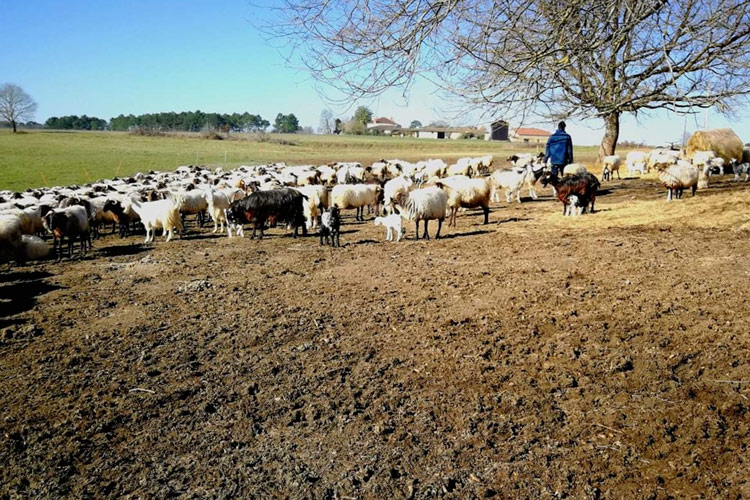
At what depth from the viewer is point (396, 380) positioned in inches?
210

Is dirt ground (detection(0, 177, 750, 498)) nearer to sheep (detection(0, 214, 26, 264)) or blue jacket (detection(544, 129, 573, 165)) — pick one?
sheep (detection(0, 214, 26, 264))

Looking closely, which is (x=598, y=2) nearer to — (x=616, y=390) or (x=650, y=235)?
(x=616, y=390)

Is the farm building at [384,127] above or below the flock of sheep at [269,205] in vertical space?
above

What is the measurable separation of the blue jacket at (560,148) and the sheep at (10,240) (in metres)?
13.4

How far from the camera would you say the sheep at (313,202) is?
605 inches

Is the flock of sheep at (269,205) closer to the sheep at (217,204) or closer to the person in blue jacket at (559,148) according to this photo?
the sheep at (217,204)

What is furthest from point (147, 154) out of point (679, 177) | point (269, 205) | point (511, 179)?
point (679, 177)

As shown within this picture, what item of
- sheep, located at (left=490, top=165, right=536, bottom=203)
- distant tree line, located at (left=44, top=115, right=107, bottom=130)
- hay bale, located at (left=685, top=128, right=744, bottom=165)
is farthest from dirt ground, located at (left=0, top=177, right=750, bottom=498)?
distant tree line, located at (left=44, top=115, right=107, bottom=130)

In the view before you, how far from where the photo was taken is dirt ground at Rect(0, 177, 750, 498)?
3926 mm

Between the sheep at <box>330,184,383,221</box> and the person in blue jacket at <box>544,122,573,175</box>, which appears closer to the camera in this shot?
the person in blue jacket at <box>544,122,573,175</box>

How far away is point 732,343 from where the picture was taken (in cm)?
523

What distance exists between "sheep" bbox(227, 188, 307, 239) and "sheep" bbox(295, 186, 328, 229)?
4.00ft

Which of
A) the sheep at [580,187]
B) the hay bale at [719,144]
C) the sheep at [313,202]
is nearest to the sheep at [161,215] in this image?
the sheep at [313,202]

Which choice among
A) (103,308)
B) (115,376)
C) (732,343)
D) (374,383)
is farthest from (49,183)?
(732,343)
